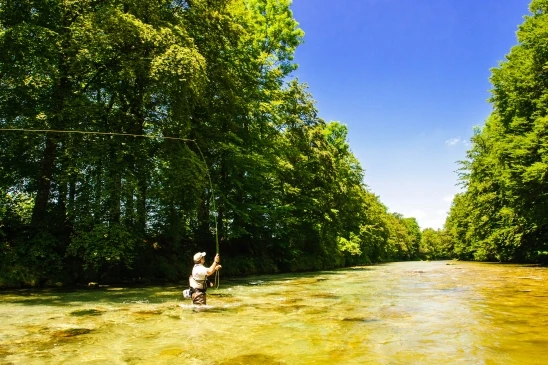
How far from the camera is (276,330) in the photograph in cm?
701

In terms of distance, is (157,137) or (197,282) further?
(157,137)

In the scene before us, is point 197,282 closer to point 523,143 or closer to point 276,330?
point 276,330

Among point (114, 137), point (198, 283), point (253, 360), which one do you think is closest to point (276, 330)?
point (253, 360)

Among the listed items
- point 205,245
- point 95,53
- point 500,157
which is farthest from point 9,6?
point 500,157

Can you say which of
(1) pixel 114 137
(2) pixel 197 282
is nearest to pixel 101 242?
(1) pixel 114 137

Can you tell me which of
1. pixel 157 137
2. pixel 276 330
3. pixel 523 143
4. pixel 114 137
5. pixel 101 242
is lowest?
pixel 276 330

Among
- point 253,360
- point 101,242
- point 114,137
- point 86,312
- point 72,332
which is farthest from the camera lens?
point 114,137

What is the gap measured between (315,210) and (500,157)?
47.0 ft

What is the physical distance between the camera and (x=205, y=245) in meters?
22.2

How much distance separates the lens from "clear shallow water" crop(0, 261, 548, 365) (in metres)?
5.23

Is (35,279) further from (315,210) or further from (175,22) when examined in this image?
(315,210)

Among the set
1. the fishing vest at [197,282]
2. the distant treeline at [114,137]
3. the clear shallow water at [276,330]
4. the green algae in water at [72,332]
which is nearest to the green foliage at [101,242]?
the distant treeline at [114,137]

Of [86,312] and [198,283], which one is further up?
[198,283]

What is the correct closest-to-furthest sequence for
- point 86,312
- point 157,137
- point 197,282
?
point 86,312, point 197,282, point 157,137
